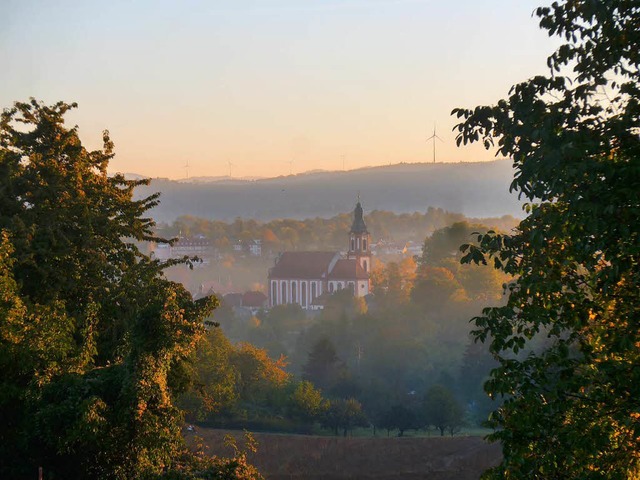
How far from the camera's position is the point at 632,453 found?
9297 millimetres

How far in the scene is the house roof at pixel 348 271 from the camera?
107938 millimetres

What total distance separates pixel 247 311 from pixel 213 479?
96259 mm

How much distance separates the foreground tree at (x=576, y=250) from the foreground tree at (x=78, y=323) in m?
4.98

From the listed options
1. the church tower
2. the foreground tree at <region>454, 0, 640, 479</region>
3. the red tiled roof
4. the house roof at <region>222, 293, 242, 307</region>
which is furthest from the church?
the foreground tree at <region>454, 0, 640, 479</region>

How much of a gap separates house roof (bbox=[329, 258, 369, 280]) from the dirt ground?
2822 inches

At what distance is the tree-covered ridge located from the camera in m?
12.2

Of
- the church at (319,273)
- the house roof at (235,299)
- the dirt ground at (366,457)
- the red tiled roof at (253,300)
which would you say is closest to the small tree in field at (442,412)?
the dirt ground at (366,457)

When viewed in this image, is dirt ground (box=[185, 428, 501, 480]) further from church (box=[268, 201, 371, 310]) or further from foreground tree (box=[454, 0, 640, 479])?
church (box=[268, 201, 371, 310])

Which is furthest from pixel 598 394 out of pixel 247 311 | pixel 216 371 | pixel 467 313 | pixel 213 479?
pixel 247 311

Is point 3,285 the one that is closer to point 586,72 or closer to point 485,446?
point 586,72

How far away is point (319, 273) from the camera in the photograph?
370 ft

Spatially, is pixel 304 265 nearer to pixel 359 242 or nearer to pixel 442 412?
pixel 359 242

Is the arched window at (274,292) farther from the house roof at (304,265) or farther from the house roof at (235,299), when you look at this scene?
the house roof at (235,299)

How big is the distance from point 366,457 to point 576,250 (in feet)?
88.4
